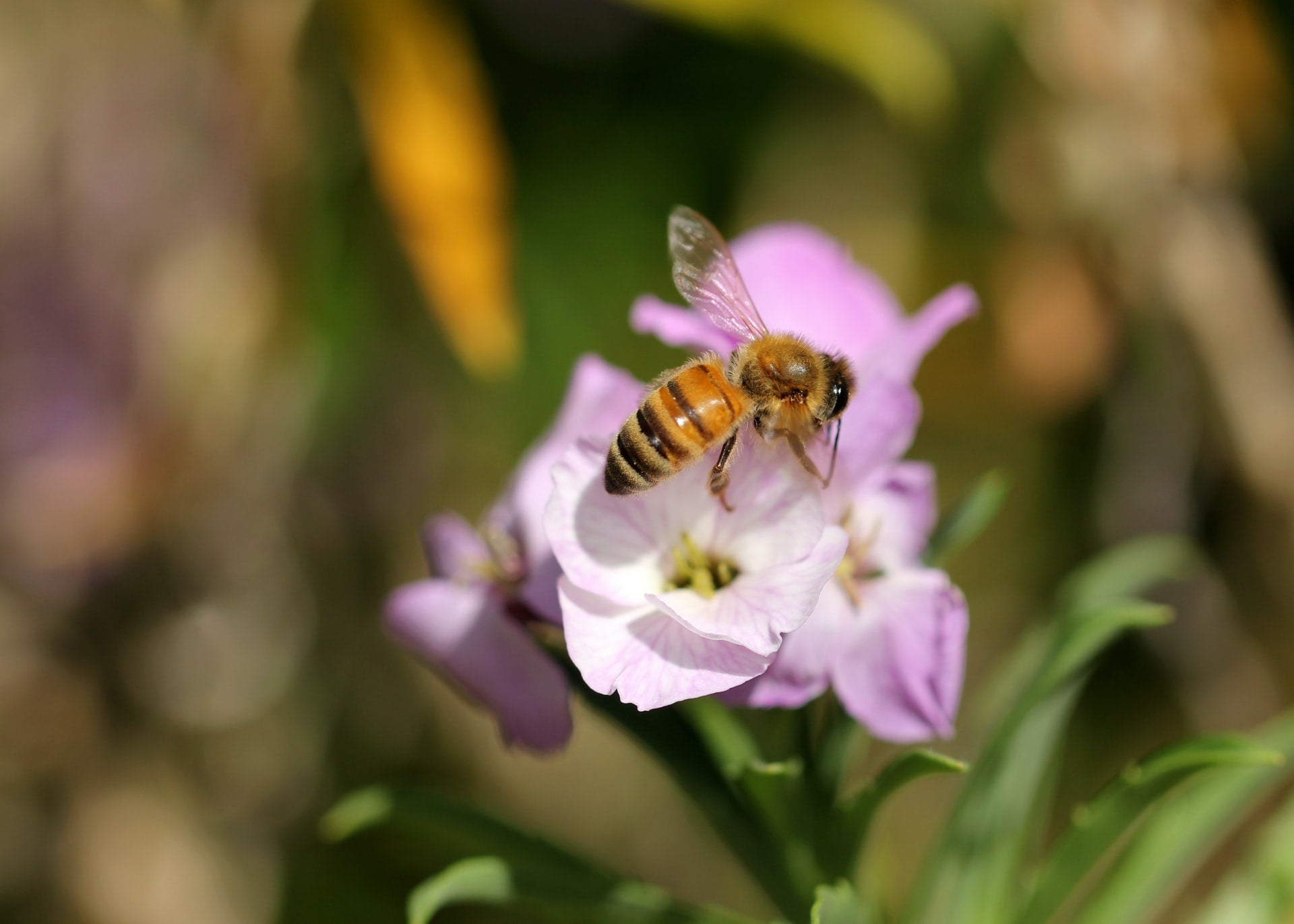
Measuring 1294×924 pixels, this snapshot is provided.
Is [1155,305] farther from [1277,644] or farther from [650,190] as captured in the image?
[650,190]

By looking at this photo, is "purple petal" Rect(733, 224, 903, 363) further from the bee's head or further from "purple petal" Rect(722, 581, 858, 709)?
"purple petal" Rect(722, 581, 858, 709)

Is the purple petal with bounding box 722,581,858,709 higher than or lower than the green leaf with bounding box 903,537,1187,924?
higher

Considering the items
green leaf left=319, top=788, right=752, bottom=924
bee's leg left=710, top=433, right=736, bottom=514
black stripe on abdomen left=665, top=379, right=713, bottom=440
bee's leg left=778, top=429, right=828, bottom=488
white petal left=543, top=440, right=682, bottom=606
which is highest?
black stripe on abdomen left=665, top=379, right=713, bottom=440

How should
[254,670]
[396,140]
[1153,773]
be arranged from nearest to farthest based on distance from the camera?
[1153,773] < [396,140] < [254,670]

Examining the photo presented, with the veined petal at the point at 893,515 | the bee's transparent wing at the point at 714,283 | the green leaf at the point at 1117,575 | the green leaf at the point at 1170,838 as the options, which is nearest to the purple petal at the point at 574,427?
the bee's transparent wing at the point at 714,283

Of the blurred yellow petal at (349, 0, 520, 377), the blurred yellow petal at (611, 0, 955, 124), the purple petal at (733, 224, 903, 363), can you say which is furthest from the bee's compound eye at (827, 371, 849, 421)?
the blurred yellow petal at (611, 0, 955, 124)

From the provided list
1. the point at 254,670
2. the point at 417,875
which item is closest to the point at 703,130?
the point at 254,670
